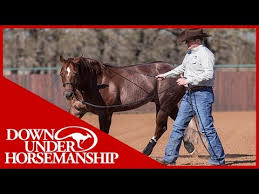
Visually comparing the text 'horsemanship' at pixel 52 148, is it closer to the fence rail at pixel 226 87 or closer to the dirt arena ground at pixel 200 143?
the dirt arena ground at pixel 200 143

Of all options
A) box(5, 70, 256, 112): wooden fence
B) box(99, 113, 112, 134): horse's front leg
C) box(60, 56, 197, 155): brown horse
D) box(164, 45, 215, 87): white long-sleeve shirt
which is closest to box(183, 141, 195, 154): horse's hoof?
box(60, 56, 197, 155): brown horse

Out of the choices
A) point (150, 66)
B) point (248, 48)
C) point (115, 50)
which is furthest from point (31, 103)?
point (248, 48)

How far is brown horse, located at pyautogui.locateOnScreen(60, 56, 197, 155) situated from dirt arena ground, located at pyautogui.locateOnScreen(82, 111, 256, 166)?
77 cm

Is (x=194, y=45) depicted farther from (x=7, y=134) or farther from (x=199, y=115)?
(x=7, y=134)

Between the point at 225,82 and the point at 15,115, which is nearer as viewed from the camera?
the point at 15,115

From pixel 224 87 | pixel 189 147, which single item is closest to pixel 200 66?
pixel 189 147

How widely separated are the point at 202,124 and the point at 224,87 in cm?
1211

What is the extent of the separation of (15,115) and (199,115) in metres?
2.45

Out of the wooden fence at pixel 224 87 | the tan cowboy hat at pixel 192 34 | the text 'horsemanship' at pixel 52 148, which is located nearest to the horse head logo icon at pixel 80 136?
the text 'horsemanship' at pixel 52 148

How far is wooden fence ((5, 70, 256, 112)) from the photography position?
1808 centimetres

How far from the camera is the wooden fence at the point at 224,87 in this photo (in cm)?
1808

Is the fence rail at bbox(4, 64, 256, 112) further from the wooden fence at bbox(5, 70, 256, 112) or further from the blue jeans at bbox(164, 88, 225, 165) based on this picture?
the blue jeans at bbox(164, 88, 225, 165)

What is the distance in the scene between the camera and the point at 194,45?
750 cm

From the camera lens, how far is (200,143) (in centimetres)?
1027
